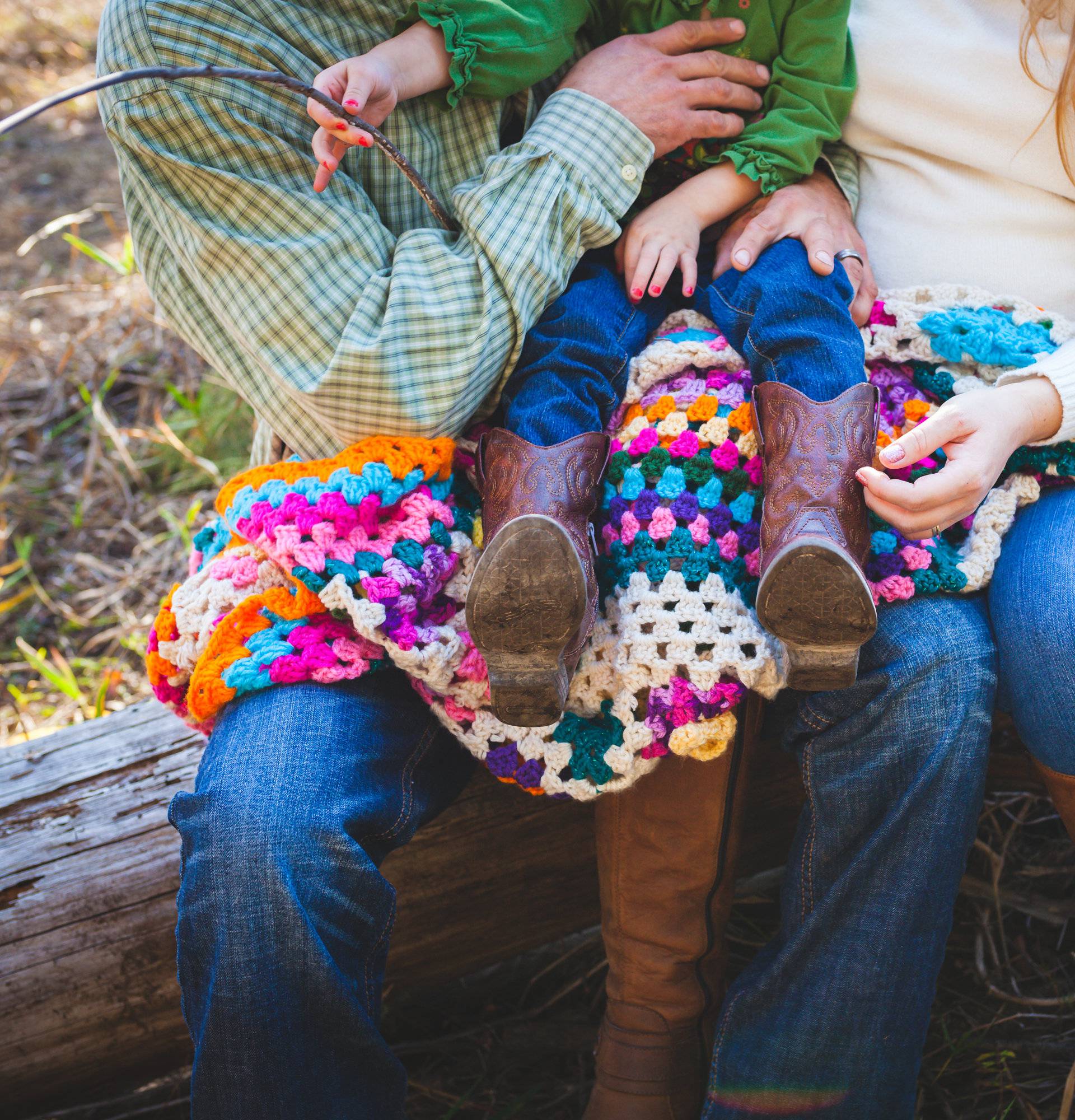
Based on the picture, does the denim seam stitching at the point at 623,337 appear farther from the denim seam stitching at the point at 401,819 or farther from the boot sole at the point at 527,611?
the denim seam stitching at the point at 401,819

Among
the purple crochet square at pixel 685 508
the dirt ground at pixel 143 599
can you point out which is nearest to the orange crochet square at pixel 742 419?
the purple crochet square at pixel 685 508

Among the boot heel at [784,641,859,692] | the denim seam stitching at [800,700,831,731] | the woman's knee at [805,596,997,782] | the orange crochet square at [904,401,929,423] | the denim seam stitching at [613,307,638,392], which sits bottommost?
the denim seam stitching at [800,700,831,731]

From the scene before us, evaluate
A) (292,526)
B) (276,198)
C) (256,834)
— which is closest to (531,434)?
(292,526)

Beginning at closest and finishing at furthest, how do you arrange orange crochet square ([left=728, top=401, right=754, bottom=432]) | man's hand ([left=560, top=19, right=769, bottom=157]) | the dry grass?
orange crochet square ([left=728, top=401, right=754, bottom=432]), man's hand ([left=560, top=19, right=769, bottom=157]), the dry grass

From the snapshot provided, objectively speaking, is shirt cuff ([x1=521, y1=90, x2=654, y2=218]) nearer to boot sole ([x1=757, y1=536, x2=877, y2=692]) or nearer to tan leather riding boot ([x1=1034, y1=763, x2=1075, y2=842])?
boot sole ([x1=757, y1=536, x2=877, y2=692])

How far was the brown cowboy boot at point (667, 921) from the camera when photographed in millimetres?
1118

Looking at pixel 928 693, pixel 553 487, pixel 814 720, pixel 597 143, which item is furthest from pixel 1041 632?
pixel 597 143

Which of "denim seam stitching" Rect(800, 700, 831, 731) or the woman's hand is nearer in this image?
the woman's hand

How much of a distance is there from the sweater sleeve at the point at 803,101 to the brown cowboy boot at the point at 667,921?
0.70 m

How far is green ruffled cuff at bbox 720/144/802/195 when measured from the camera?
1.24 metres

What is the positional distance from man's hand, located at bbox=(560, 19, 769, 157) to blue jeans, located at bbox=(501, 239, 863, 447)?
0.66ft

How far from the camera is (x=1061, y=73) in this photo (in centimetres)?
117

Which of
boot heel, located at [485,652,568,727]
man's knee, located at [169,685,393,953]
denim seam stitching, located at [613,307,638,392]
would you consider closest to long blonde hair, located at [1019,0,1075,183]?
denim seam stitching, located at [613,307,638,392]

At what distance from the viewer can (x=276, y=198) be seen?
1083mm
